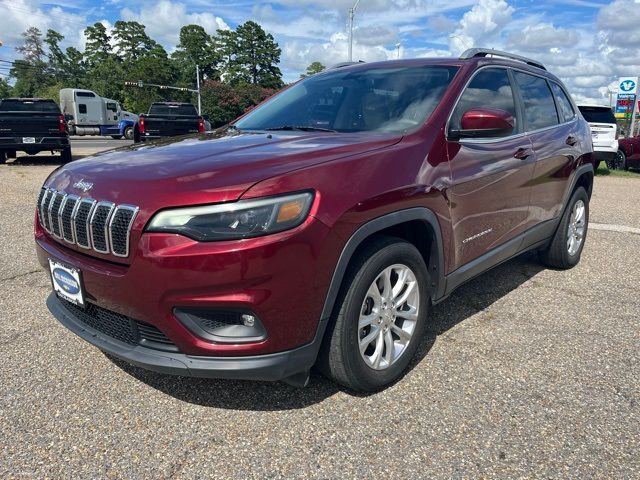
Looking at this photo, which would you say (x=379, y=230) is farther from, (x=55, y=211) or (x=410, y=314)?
(x=55, y=211)

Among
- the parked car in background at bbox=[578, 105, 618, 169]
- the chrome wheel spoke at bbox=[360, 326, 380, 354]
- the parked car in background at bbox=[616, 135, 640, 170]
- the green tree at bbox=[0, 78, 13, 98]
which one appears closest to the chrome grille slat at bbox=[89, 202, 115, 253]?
the chrome wheel spoke at bbox=[360, 326, 380, 354]

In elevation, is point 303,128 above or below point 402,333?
above

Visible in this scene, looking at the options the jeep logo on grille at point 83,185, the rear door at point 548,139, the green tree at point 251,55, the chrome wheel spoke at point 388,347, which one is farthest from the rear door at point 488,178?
the green tree at point 251,55

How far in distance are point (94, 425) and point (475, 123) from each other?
99.3 inches

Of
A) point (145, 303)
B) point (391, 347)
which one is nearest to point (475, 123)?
point (391, 347)

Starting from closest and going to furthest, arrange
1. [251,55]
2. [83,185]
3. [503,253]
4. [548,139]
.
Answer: [83,185]
[503,253]
[548,139]
[251,55]

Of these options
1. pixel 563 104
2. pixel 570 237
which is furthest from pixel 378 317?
pixel 563 104

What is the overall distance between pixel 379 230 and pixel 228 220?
0.81 m

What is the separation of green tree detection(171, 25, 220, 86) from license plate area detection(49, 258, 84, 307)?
265 ft

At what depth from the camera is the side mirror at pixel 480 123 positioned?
2.92 m

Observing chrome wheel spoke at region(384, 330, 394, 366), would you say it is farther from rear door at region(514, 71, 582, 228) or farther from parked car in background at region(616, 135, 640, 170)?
parked car in background at region(616, 135, 640, 170)

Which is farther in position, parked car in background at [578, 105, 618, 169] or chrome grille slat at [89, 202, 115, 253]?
parked car in background at [578, 105, 618, 169]

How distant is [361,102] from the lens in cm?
340

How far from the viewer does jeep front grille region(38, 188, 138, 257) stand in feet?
7.18
